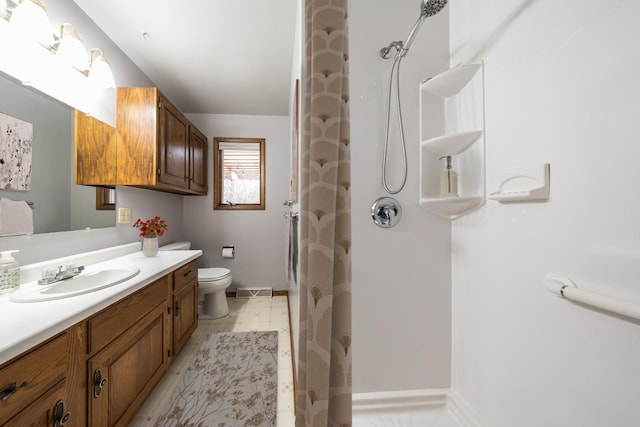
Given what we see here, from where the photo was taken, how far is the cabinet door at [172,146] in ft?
6.28

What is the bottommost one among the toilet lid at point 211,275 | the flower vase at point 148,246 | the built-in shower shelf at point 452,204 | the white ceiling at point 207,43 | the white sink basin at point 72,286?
the toilet lid at point 211,275

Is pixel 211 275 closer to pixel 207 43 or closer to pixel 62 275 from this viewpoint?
pixel 62 275

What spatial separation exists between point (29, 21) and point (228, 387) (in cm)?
222

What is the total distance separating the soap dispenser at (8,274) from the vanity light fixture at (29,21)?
1063 millimetres

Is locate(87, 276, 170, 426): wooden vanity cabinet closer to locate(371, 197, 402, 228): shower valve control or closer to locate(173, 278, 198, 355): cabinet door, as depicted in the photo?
locate(173, 278, 198, 355): cabinet door

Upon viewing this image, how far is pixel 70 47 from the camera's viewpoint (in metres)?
1.38

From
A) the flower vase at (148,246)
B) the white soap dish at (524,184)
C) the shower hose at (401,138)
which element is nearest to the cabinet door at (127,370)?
the flower vase at (148,246)

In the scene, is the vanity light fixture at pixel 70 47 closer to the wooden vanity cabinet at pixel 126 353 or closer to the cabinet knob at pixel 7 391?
the wooden vanity cabinet at pixel 126 353

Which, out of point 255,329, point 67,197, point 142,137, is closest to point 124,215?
point 67,197

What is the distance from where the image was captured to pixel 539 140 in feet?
2.68

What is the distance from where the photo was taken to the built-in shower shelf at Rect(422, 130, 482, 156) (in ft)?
3.34

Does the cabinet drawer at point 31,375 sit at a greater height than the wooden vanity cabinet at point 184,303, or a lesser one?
greater

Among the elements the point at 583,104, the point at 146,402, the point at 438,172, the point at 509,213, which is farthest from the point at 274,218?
the point at 583,104

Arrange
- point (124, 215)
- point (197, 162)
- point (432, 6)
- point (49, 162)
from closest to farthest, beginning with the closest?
1. point (432, 6)
2. point (49, 162)
3. point (124, 215)
4. point (197, 162)
